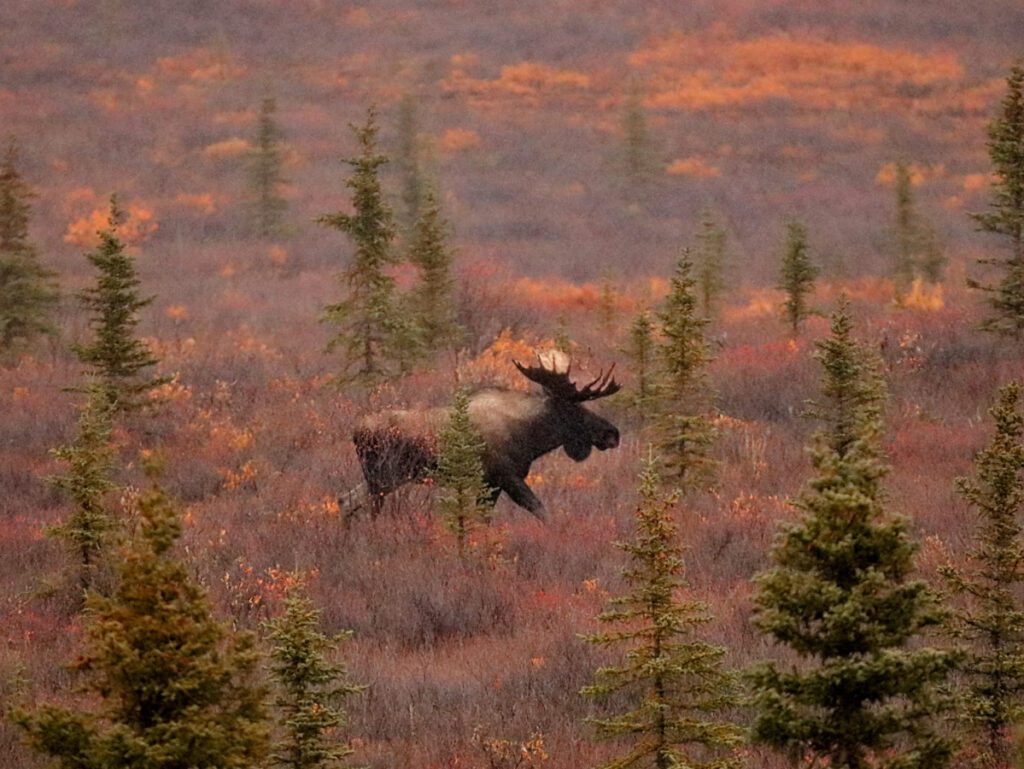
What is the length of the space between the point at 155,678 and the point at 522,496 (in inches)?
274

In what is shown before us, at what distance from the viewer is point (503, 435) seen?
36.3 feet

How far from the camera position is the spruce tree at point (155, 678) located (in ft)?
13.8

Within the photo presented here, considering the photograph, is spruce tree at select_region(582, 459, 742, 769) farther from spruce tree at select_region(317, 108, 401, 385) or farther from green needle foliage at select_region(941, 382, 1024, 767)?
spruce tree at select_region(317, 108, 401, 385)

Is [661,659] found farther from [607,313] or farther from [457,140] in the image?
[457,140]

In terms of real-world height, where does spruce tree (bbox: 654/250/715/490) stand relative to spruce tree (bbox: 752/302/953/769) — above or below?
below

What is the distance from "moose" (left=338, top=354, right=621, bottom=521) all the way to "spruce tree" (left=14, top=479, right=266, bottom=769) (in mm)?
6476

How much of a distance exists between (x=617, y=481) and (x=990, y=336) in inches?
268

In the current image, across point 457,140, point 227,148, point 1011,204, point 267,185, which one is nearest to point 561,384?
point 1011,204

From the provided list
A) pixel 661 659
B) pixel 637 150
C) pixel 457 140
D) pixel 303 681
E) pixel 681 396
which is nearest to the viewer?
pixel 303 681

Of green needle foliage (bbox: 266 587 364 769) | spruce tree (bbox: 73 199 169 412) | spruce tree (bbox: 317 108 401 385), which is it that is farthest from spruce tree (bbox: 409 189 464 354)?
green needle foliage (bbox: 266 587 364 769)

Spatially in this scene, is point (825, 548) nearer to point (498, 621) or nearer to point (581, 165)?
point (498, 621)

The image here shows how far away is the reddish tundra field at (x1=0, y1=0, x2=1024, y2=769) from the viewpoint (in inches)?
356

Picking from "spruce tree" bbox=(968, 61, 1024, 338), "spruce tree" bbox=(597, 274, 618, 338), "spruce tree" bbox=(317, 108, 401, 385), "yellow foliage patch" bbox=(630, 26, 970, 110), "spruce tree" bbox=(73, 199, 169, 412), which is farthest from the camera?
"yellow foliage patch" bbox=(630, 26, 970, 110)

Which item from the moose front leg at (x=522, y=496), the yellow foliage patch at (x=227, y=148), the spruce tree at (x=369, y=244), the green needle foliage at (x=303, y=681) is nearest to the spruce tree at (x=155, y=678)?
the green needle foliage at (x=303, y=681)
